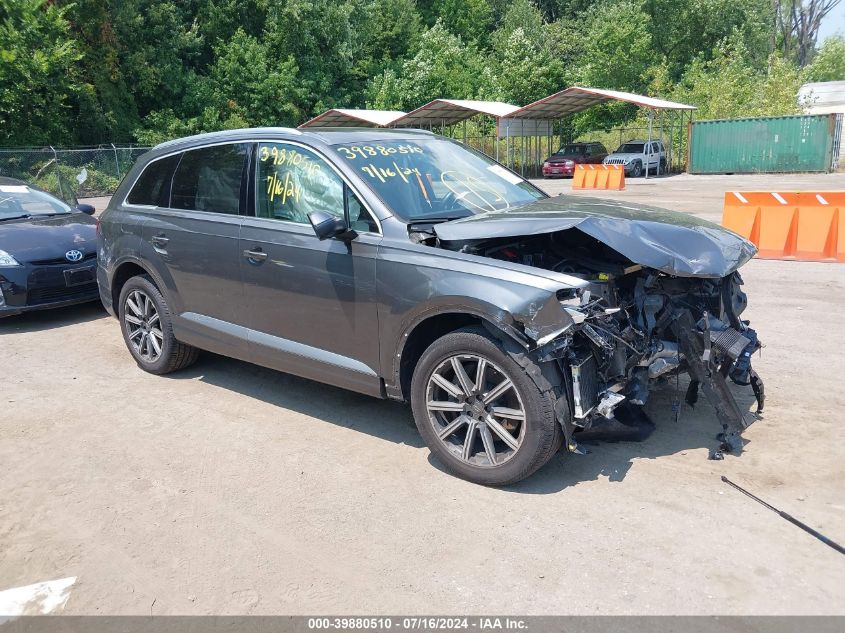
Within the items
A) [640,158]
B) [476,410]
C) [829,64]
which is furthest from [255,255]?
[829,64]

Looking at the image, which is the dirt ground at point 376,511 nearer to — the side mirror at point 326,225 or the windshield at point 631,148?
the side mirror at point 326,225

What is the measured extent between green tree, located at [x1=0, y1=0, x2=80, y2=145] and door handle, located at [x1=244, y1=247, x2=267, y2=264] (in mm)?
30512

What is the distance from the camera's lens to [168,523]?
3818 mm

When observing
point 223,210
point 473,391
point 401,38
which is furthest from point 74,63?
point 473,391

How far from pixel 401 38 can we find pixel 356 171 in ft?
164

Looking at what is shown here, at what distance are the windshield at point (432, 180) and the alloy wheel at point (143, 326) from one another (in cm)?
242

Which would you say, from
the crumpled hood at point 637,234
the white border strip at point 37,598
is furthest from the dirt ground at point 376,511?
the crumpled hood at point 637,234

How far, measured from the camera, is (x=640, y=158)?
32719 mm

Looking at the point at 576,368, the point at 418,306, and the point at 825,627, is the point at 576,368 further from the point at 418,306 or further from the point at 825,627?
the point at 825,627

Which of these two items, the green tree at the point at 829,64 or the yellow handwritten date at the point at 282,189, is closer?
the yellow handwritten date at the point at 282,189

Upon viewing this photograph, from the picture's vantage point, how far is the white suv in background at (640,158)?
32.7 m

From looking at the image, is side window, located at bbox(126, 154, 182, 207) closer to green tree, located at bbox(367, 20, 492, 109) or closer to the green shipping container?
the green shipping container

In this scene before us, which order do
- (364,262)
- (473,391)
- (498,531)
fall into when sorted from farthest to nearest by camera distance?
(364,262) < (473,391) < (498,531)

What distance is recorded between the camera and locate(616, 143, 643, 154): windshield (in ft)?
109
